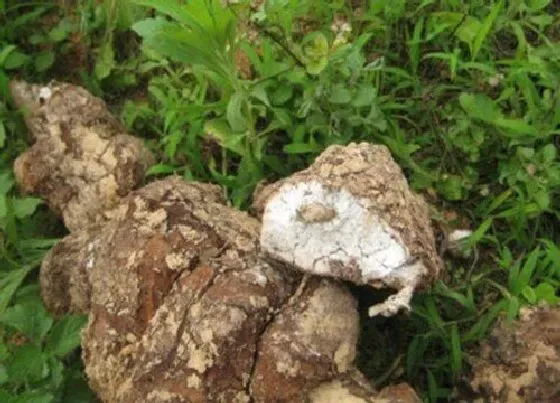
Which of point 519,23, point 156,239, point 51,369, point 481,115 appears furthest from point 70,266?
point 519,23

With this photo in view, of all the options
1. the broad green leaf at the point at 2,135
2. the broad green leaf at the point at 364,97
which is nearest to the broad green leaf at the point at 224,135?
the broad green leaf at the point at 364,97

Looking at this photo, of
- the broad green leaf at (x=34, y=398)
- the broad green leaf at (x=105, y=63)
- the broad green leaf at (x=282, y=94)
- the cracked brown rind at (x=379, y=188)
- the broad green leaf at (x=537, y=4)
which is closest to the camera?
the cracked brown rind at (x=379, y=188)

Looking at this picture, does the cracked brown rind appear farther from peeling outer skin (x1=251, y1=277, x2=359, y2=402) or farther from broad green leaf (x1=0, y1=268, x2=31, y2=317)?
broad green leaf (x1=0, y1=268, x2=31, y2=317)

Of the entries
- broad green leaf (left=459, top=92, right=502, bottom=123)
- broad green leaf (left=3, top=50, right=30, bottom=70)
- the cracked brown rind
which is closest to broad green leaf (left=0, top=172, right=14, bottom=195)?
broad green leaf (left=3, top=50, right=30, bottom=70)

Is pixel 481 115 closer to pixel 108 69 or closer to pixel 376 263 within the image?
pixel 376 263

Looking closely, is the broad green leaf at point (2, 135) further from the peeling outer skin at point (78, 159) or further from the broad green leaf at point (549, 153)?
the broad green leaf at point (549, 153)

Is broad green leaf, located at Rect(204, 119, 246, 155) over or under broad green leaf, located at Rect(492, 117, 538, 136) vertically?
over
